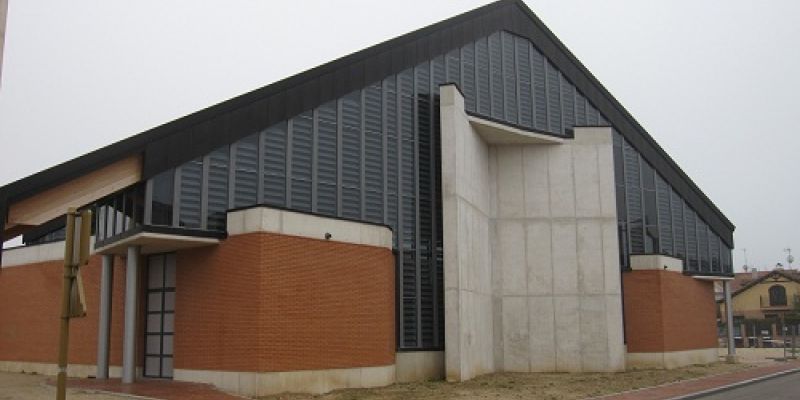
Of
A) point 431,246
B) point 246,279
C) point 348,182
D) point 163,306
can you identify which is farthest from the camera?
point 431,246

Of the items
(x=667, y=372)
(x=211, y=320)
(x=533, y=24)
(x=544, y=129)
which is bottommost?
(x=667, y=372)

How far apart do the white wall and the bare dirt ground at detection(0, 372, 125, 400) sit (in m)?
13.7

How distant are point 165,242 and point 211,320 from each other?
2550mm

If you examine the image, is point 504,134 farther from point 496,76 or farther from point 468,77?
point 496,76

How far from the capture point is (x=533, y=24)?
33.4m

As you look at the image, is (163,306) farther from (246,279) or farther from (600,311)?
(600,311)

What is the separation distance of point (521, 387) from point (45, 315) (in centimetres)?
1878

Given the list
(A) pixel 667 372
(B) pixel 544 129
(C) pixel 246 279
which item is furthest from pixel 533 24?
(C) pixel 246 279

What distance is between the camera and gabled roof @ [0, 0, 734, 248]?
20.5 meters

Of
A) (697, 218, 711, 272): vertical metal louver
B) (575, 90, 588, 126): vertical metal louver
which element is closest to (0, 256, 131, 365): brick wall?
(575, 90, 588, 126): vertical metal louver

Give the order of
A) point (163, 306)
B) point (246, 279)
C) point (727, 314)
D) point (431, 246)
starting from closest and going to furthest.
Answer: point (246, 279) → point (163, 306) → point (431, 246) → point (727, 314)

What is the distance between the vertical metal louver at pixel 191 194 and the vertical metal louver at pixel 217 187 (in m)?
0.29

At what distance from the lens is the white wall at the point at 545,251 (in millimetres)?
28672

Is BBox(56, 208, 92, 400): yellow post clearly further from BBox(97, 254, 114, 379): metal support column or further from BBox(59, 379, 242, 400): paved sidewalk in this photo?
BBox(97, 254, 114, 379): metal support column
